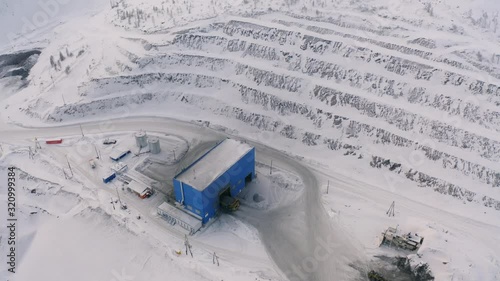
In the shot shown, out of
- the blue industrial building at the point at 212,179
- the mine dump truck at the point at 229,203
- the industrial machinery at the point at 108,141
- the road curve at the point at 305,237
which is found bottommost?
the road curve at the point at 305,237

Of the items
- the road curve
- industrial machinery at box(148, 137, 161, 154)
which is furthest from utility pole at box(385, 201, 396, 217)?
industrial machinery at box(148, 137, 161, 154)

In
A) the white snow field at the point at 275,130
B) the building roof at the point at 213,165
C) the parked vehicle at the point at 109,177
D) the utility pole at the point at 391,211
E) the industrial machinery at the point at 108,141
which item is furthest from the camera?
the industrial machinery at the point at 108,141

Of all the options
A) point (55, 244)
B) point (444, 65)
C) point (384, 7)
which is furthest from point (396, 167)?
point (55, 244)

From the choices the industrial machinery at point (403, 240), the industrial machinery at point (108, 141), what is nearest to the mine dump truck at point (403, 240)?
the industrial machinery at point (403, 240)

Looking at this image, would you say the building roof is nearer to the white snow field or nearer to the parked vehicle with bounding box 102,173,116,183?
the white snow field

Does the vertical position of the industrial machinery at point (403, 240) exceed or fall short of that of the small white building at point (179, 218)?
it exceeds it

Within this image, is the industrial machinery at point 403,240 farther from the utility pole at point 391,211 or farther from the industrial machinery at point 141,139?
the industrial machinery at point 141,139
